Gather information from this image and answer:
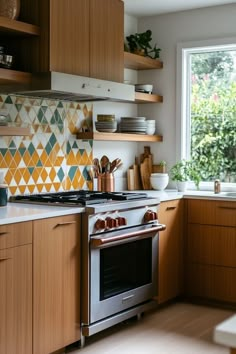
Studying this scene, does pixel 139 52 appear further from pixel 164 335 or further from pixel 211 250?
pixel 164 335

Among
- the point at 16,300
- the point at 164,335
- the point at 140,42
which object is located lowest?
the point at 164,335

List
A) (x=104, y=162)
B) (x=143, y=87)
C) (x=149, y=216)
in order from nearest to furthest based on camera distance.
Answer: (x=149, y=216) < (x=104, y=162) < (x=143, y=87)

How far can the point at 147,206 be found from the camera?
13.4 ft

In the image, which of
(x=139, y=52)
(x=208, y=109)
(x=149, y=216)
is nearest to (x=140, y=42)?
(x=139, y=52)

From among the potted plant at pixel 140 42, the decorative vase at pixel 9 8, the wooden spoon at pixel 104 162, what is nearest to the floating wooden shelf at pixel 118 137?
the wooden spoon at pixel 104 162

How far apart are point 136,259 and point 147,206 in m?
0.37

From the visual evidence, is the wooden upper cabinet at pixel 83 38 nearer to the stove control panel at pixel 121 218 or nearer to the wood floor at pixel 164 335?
the stove control panel at pixel 121 218

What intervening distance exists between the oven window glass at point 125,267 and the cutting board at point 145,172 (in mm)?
1043

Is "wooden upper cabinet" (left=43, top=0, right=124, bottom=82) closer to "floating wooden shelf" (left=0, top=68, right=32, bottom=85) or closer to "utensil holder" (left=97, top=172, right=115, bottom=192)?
"floating wooden shelf" (left=0, top=68, right=32, bottom=85)

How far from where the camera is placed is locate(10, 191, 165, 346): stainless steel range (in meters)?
3.54

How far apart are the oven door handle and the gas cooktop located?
23 centimetres

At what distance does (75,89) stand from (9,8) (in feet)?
2.02

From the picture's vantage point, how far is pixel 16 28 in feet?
11.2

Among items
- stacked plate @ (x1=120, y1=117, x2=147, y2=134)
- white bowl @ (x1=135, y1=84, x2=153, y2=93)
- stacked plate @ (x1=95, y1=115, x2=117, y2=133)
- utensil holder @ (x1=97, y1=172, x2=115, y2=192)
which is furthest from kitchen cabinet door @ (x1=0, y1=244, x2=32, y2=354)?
white bowl @ (x1=135, y1=84, x2=153, y2=93)
